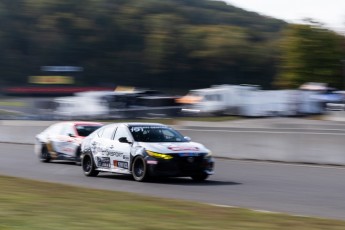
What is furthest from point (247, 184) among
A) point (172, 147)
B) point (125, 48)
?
point (125, 48)

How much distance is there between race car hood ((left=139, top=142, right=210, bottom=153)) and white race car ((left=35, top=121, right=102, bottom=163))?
577cm

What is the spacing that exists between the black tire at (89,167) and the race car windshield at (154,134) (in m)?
1.56

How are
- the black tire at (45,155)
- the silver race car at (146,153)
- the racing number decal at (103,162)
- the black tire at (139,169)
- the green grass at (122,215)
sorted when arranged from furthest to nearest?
the black tire at (45,155) → the racing number decal at (103,162) → the black tire at (139,169) → the silver race car at (146,153) → the green grass at (122,215)

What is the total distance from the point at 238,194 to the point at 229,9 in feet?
576

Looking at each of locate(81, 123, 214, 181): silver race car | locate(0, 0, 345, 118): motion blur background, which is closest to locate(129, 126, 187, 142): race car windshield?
locate(81, 123, 214, 181): silver race car

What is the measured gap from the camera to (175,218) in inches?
356

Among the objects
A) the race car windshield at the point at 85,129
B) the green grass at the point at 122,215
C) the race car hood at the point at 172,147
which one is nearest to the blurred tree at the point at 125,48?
the race car windshield at the point at 85,129

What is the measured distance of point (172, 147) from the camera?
1612cm

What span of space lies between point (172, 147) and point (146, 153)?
0.55 meters

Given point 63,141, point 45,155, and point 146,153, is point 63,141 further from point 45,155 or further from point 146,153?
point 146,153

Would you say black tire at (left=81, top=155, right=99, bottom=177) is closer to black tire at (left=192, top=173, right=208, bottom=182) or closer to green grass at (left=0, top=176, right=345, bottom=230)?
black tire at (left=192, top=173, right=208, bottom=182)

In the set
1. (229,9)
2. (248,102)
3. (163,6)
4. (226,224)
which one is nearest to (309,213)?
(226,224)

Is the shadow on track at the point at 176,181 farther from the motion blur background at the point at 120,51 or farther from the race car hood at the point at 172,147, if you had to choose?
the motion blur background at the point at 120,51

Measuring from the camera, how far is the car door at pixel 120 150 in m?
16.8
